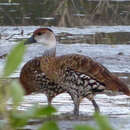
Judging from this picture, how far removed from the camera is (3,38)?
10273 millimetres

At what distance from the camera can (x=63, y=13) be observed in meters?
12.4

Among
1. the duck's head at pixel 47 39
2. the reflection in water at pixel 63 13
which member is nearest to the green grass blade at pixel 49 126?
the duck's head at pixel 47 39

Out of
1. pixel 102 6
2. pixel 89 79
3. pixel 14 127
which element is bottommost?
pixel 102 6

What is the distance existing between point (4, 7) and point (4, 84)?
1189 centimetres

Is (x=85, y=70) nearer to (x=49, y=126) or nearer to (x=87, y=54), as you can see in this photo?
(x=87, y=54)

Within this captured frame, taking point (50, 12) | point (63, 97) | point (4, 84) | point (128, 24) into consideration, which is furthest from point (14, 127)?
point (50, 12)

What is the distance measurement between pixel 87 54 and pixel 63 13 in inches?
137

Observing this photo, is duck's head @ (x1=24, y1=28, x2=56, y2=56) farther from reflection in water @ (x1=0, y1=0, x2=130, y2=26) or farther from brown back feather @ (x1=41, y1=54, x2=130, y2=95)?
reflection in water @ (x1=0, y1=0, x2=130, y2=26)

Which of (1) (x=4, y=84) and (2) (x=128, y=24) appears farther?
(2) (x=128, y=24)

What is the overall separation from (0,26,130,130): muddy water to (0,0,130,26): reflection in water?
58 centimetres

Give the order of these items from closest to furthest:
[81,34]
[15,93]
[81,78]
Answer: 1. [15,93]
2. [81,78]
3. [81,34]

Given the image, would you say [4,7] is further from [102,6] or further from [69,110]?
[69,110]

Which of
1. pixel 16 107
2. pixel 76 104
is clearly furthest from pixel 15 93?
pixel 76 104

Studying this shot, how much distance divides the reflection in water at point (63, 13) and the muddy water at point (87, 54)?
58 cm
